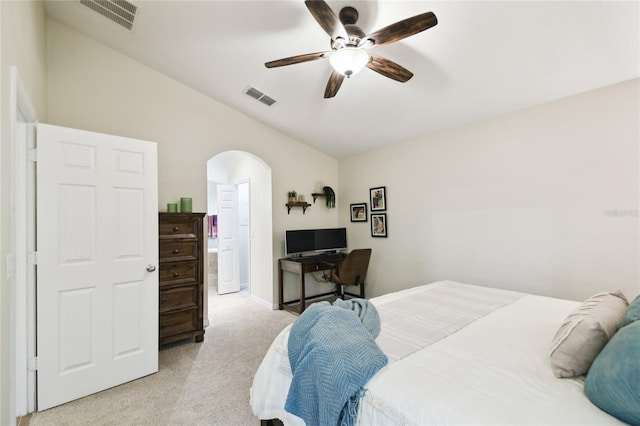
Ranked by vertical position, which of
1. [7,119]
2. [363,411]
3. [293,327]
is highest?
[7,119]

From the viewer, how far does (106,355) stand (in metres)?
2.24

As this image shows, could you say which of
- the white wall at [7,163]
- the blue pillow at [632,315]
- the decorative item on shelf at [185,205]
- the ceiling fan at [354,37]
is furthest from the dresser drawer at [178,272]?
the blue pillow at [632,315]

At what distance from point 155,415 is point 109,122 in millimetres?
2702

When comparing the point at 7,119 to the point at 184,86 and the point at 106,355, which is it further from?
the point at 184,86

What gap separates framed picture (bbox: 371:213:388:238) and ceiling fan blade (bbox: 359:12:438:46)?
2750 mm

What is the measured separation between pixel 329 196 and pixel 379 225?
0.98m

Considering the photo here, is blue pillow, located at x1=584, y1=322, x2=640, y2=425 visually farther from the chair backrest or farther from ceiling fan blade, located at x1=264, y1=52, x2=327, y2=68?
the chair backrest

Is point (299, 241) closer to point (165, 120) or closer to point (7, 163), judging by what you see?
point (165, 120)

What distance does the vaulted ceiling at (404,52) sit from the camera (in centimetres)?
198

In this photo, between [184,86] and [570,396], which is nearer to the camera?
[570,396]

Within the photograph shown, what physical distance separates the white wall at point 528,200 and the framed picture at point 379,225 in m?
0.10

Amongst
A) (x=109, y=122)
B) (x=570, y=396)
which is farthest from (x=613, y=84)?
(x=109, y=122)

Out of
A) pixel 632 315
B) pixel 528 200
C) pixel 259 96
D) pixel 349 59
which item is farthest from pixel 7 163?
pixel 528 200

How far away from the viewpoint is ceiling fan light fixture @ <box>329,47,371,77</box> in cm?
190
